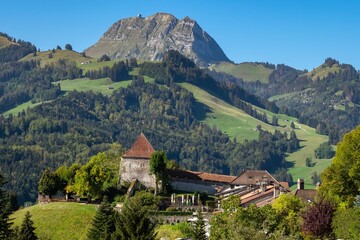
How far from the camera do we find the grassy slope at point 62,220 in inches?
3772

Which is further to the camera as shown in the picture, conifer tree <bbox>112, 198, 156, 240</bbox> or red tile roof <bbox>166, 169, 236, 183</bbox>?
red tile roof <bbox>166, 169, 236, 183</bbox>

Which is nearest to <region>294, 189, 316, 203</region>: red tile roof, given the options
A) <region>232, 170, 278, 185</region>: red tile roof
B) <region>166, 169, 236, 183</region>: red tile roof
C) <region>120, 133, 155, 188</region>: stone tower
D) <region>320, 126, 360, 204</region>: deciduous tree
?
<region>320, 126, 360, 204</region>: deciduous tree

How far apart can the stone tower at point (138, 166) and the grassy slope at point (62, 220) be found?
42.3 ft

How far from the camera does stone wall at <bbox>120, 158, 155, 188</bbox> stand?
113 metres

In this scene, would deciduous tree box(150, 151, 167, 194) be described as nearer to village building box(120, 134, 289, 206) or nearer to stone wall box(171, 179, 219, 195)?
village building box(120, 134, 289, 206)

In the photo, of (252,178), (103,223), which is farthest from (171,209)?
(252,178)

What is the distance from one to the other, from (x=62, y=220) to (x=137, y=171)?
741 inches

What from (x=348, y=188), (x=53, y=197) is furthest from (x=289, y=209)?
(x=53, y=197)

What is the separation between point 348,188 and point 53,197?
52.3m

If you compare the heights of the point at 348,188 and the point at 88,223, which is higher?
the point at 348,188

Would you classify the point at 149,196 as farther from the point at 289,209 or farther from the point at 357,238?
the point at 357,238

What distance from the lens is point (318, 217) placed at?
6019 centimetres

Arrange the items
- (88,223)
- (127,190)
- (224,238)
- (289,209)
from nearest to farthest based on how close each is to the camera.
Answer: (224,238), (289,209), (88,223), (127,190)

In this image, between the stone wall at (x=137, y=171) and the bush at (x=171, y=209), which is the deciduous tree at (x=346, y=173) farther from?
the stone wall at (x=137, y=171)
